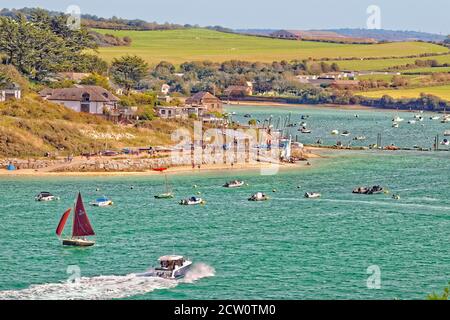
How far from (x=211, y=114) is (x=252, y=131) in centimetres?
1267

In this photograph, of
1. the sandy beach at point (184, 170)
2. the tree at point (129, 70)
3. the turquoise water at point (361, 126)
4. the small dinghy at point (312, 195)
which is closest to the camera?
the small dinghy at point (312, 195)

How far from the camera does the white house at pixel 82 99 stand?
108950mm

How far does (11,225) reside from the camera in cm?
5422

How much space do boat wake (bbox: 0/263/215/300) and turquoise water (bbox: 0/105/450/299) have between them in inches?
3.0

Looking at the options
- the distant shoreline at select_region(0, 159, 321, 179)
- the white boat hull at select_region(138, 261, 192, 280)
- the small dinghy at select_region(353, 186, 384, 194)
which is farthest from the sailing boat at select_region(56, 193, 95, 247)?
the distant shoreline at select_region(0, 159, 321, 179)

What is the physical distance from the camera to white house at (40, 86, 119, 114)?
109 metres

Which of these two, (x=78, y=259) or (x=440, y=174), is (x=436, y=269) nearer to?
(x=78, y=259)

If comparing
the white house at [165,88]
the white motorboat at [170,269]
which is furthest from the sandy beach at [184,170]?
the white house at [165,88]

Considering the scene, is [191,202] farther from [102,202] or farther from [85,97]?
[85,97]

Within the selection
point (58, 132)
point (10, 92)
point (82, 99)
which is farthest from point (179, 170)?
point (10, 92)

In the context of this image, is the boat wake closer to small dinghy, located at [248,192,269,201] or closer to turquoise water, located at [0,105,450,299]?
turquoise water, located at [0,105,450,299]

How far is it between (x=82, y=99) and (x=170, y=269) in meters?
73.4

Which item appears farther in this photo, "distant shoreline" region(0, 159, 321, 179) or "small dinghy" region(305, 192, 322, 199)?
"distant shoreline" region(0, 159, 321, 179)

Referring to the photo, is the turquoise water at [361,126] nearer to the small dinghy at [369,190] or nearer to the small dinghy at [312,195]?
the small dinghy at [369,190]
